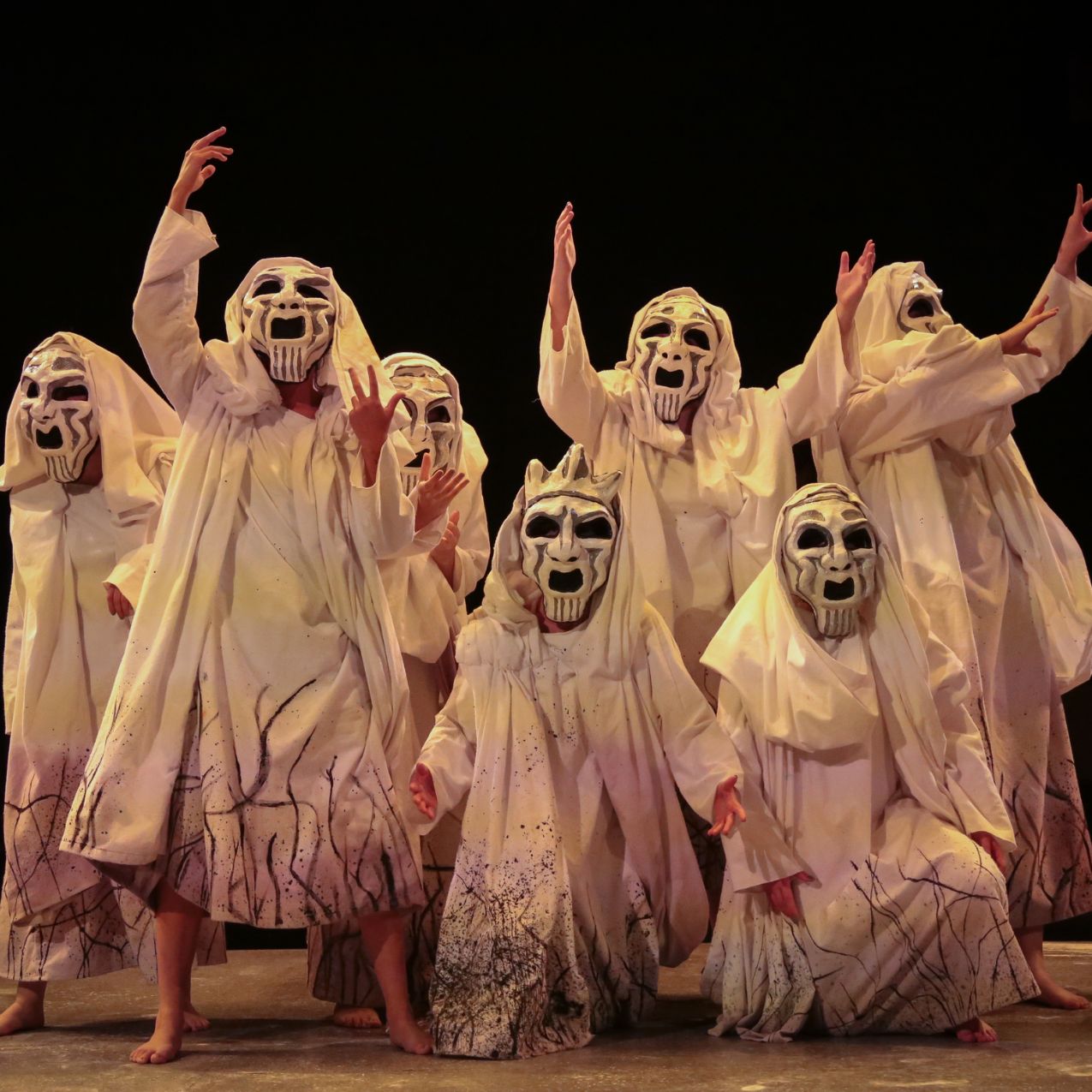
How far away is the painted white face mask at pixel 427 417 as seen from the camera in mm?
5641

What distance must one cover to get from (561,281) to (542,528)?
0.88m

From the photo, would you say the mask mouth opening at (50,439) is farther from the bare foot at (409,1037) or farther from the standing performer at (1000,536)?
the standing performer at (1000,536)

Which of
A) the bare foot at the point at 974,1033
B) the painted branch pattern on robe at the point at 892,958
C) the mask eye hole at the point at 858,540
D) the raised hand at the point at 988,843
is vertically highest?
the mask eye hole at the point at 858,540

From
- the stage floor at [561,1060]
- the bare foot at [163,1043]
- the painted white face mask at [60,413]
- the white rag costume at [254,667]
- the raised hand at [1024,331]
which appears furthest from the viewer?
the raised hand at [1024,331]

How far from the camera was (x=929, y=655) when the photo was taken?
5.07m

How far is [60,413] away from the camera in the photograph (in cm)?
534

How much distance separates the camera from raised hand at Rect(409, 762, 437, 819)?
4875mm

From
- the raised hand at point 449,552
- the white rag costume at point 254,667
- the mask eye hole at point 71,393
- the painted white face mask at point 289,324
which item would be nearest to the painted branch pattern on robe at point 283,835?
the white rag costume at point 254,667

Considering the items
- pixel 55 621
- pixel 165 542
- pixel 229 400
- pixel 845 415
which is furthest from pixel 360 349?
pixel 845 415

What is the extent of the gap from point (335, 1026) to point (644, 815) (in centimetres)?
101

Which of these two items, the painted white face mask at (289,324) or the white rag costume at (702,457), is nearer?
the painted white face mask at (289,324)

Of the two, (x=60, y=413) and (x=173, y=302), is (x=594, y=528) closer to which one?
(x=173, y=302)

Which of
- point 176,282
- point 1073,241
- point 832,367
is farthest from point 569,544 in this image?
point 1073,241

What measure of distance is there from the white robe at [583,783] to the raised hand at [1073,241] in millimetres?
1725
